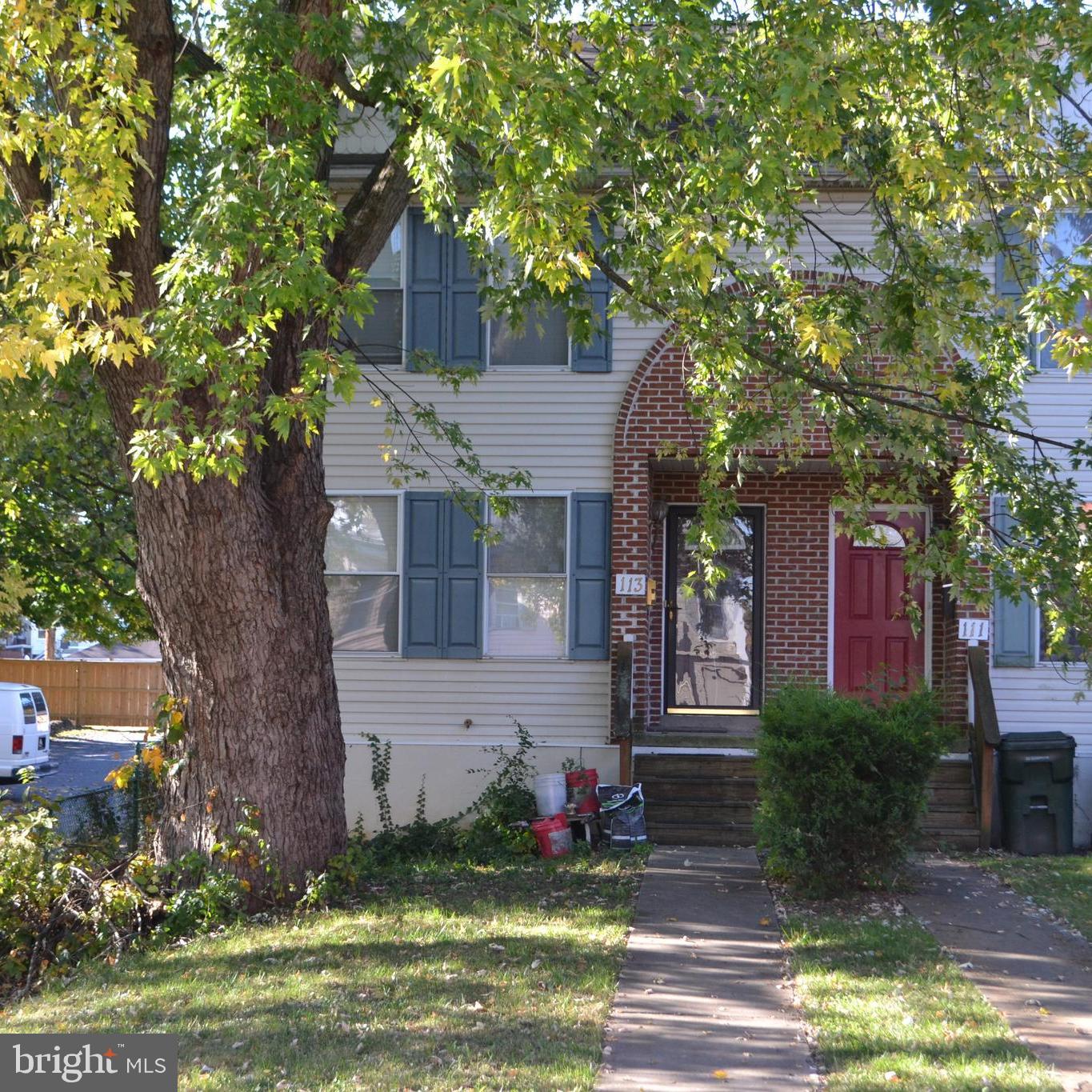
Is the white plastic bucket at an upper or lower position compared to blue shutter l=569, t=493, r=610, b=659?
lower

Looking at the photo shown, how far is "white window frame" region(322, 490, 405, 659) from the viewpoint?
12586 millimetres

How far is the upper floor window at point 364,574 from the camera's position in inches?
499

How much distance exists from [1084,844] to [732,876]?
165 inches

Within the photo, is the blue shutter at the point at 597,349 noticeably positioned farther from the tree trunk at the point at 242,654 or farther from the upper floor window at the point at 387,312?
the tree trunk at the point at 242,654

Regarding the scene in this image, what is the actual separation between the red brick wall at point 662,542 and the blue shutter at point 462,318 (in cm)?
164

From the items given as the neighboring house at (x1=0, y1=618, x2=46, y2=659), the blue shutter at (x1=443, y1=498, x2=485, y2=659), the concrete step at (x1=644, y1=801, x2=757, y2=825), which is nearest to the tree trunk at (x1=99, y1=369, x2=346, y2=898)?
the concrete step at (x1=644, y1=801, x2=757, y2=825)

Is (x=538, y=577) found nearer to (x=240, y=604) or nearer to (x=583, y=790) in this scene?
(x=583, y=790)

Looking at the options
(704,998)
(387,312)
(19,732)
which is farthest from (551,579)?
(19,732)

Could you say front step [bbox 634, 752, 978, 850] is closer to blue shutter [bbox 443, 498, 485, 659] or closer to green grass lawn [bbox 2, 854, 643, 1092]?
blue shutter [bbox 443, 498, 485, 659]

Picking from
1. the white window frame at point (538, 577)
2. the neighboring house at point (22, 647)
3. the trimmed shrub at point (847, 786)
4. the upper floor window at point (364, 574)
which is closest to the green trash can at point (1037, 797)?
the trimmed shrub at point (847, 786)

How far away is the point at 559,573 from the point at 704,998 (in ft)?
21.1

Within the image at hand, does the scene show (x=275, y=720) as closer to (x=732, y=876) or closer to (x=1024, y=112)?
(x=732, y=876)

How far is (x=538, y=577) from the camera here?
12.6m

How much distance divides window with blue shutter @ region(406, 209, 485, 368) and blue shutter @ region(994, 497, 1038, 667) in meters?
5.63
